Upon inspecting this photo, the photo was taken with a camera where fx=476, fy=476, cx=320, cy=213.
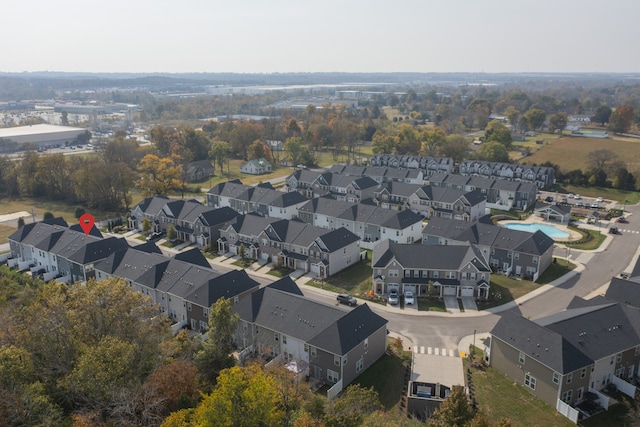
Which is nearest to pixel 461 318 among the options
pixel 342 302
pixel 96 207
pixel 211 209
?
pixel 342 302

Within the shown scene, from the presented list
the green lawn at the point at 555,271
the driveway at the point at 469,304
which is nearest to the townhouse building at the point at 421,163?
the green lawn at the point at 555,271

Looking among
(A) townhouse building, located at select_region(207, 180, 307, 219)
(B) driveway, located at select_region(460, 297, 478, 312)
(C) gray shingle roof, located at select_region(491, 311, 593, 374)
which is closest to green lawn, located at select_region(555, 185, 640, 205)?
(B) driveway, located at select_region(460, 297, 478, 312)

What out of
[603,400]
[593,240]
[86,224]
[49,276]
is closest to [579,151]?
[593,240]

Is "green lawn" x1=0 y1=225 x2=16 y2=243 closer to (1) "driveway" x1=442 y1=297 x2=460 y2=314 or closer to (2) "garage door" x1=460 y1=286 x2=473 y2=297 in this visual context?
(1) "driveway" x1=442 y1=297 x2=460 y2=314

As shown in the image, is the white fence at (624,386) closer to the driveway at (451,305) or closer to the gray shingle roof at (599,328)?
the gray shingle roof at (599,328)

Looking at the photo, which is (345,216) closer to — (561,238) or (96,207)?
(561,238)

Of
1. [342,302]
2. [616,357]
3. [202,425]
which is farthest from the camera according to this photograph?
[342,302]

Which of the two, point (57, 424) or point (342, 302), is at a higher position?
point (57, 424)
